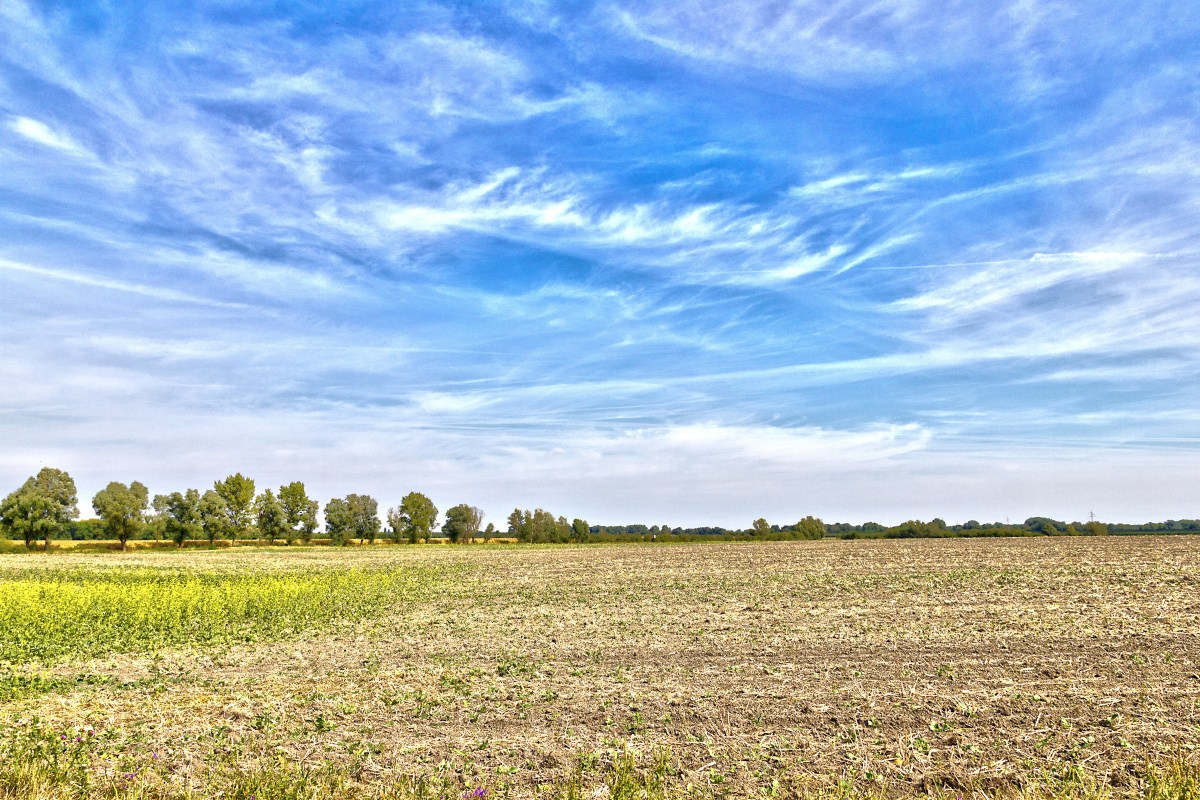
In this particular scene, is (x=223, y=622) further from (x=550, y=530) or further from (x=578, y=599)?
(x=550, y=530)

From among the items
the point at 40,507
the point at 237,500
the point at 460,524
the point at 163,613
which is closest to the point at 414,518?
the point at 460,524

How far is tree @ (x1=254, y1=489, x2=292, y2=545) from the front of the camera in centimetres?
11739

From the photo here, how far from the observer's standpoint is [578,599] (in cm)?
2864

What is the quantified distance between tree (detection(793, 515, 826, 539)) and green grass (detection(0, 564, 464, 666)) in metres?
101

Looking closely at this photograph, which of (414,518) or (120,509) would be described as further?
(414,518)

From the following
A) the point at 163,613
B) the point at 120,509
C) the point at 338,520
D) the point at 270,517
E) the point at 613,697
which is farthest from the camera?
the point at 338,520

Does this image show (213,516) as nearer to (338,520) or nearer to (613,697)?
(338,520)

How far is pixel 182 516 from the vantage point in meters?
105

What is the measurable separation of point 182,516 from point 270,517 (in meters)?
15.0

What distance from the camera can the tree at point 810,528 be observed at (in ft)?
419

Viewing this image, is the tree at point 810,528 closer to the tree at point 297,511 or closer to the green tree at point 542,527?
the green tree at point 542,527

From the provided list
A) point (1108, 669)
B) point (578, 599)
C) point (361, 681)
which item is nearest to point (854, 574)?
point (578, 599)

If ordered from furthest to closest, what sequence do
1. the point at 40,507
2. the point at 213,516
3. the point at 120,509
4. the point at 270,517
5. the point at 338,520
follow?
the point at 338,520
the point at 270,517
the point at 213,516
the point at 120,509
the point at 40,507

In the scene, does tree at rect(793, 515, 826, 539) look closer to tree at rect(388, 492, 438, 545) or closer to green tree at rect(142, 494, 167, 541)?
tree at rect(388, 492, 438, 545)
